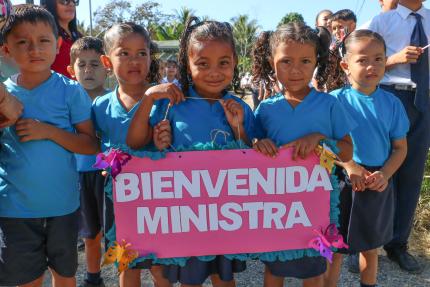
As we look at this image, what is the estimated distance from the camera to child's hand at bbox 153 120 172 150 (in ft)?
6.19

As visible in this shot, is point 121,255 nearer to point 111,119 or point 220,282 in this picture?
point 220,282

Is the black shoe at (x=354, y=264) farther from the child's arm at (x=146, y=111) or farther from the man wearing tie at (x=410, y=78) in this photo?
the child's arm at (x=146, y=111)

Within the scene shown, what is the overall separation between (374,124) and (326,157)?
1.82 ft

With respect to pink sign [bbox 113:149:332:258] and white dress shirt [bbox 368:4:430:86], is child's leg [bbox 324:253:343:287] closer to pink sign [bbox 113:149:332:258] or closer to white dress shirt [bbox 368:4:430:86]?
pink sign [bbox 113:149:332:258]

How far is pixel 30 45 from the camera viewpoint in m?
1.92

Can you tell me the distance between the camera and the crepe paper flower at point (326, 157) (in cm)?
191

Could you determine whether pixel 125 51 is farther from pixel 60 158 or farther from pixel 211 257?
pixel 211 257

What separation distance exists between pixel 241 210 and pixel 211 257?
0.28 m

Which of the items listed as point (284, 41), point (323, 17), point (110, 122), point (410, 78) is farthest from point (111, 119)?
point (323, 17)

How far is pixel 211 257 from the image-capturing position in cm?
197

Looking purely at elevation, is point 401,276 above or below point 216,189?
below

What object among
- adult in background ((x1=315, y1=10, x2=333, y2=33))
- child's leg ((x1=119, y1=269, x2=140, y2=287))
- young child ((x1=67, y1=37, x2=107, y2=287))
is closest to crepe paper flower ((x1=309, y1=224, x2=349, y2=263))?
child's leg ((x1=119, y1=269, x2=140, y2=287))

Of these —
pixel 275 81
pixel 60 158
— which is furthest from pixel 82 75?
pixel 275 81

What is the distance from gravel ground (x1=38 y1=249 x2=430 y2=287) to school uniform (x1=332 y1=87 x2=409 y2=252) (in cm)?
65
